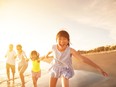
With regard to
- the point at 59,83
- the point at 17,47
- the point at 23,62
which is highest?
the point at 17,47

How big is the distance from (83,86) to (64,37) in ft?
8.63

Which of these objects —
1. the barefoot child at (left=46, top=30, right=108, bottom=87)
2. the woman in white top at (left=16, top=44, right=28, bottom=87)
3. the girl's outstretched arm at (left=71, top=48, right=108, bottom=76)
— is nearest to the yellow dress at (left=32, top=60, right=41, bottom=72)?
the woman in white top at (left=16, top=44, right=28, bottom=87)

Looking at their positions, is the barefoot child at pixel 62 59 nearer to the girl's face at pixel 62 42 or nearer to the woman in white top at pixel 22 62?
the girl's face at pixel 62 42

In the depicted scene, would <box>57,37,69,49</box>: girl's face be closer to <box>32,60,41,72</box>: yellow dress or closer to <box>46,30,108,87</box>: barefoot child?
<box>46,30,108,87</box>: barefoot child

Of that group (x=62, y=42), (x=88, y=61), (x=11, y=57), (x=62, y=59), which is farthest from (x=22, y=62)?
(x=88, y=61)

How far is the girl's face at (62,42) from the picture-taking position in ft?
16.8

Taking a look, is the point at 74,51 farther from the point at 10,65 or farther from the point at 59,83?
the point at 10,65

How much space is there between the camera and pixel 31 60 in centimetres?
885

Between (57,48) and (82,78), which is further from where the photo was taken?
(82,78)

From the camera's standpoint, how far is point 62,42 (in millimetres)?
5172

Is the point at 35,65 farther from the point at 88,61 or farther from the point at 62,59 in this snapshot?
the point at 88,61

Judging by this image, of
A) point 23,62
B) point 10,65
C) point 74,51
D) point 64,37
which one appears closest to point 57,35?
point 64,37

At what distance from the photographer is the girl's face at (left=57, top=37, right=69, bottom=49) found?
5.12 meters

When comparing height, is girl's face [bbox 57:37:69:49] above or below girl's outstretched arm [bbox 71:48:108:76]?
above
